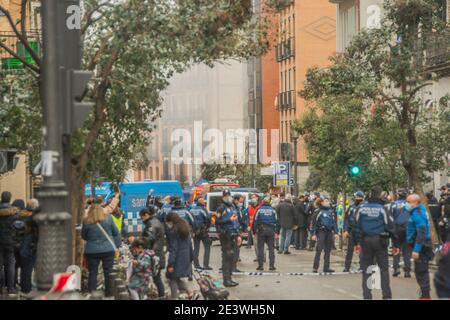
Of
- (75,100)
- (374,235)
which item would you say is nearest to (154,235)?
(374,235)

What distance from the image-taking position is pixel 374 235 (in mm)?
18281

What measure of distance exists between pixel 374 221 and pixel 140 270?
4035 millimetres

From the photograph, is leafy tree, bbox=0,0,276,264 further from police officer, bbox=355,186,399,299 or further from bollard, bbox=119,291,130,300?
bollard, bbox=119,291,130,300

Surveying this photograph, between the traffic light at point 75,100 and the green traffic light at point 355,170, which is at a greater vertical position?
the traffic light at point 75,100

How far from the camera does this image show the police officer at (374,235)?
717 inches

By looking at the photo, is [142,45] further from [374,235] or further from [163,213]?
[163,213]

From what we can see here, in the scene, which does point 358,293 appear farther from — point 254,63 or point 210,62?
point 254,63

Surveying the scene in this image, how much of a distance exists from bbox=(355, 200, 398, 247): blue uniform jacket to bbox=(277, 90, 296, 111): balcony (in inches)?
2329

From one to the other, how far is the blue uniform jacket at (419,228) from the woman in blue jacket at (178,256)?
11.6ft

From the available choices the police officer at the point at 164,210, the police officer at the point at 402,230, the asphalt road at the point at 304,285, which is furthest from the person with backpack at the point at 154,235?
the police officer at the point at 164,210

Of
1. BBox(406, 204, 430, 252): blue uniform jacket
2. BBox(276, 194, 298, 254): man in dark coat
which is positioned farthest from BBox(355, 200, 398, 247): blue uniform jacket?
BBox(276, 194, 298, 254): man in dark coat

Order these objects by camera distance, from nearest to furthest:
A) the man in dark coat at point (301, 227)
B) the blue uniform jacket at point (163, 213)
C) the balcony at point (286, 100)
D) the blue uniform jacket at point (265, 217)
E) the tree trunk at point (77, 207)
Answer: the tree trunk at point (77, 207)
the blue uniform jacket at point (265, 217)
the blue uniform jacket at point (163, 213)
the man in dark coat at point (301, 227)
the balcony at point (286, 100)

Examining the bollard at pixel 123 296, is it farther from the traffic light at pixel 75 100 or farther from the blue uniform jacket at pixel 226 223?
the blue uniform jacket at pixel 226 223

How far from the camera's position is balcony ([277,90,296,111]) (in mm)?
78250
